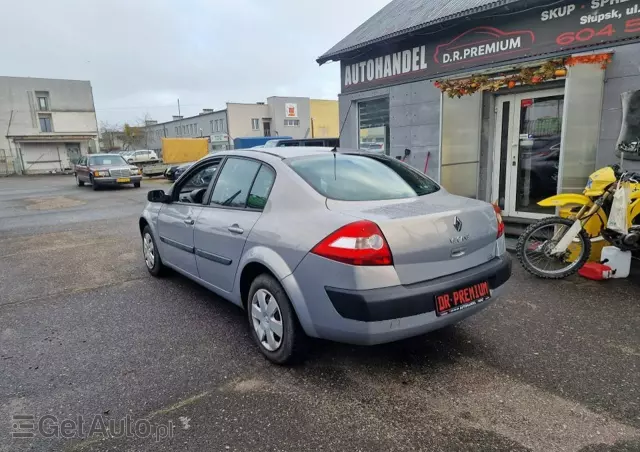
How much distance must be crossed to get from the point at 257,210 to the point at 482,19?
18.6 ft

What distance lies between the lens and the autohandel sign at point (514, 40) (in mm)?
5457

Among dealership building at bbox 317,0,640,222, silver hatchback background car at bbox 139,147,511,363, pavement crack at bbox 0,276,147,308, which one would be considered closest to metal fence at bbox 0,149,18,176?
dealership building at bbox 317,0,640,222

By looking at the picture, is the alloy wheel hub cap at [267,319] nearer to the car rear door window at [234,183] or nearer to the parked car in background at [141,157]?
the car rear door window at [234,183]

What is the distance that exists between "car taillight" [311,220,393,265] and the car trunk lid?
0.16ft

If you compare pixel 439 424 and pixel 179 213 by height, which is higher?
pixel 179 213

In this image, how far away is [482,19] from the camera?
6.71 metres

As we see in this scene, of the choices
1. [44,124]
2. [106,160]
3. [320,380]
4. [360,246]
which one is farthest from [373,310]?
[44,124]

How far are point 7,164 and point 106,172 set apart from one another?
26.0 m

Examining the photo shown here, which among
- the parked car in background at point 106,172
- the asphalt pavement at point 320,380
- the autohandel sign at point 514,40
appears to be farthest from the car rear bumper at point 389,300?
the parked car in background at point 106,172

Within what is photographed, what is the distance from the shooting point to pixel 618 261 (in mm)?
4672

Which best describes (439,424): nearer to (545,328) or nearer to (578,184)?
(545,328)

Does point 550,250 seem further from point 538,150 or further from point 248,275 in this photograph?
point 248,275

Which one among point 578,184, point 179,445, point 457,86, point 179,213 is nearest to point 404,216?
point 179,445

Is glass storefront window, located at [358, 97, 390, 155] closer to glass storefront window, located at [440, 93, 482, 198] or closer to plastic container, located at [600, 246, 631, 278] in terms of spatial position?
glass storefront window, located at [440, 93, 482, 198]
